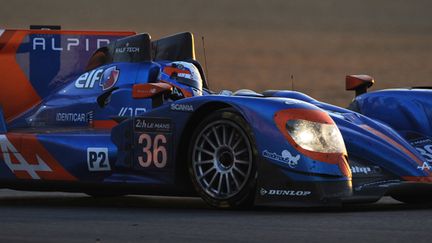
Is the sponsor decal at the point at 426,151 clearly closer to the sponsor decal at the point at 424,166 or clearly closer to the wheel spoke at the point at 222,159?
the sponsor decal at the point at 424,166

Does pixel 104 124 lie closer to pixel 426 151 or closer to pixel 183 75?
pixel 183 75

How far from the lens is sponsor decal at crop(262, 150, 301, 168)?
268 inches

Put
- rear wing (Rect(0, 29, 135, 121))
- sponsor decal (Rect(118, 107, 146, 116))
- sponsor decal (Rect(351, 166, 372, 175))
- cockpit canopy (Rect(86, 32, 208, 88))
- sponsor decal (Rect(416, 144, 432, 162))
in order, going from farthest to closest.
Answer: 1. rear wing (Rect(0, 29, 135, 121))
2. cockpit canopy (Rect(86, 32, 208, 88))
3. sponsor decal (Rect(118, 107, 146, 116))
4. sponsor decal (Rect(416, 144, 432, 162))
5. sponsor decal (Rect(351, 166, 372, 175))

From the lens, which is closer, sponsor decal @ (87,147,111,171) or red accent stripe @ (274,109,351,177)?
red accent stripe @ (274,109,351,177)

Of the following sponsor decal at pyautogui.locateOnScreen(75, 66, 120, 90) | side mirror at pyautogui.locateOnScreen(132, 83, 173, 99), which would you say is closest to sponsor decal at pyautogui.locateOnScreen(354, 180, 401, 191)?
side mirror at pyautogui.locateOnScreen(132, 83, 173, 99)

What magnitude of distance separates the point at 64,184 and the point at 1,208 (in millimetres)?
545

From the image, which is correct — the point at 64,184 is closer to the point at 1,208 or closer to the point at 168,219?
the point at 1,208

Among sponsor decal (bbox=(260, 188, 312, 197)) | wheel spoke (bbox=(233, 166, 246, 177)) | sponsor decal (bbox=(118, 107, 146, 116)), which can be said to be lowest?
sponsor decal (bbox=(260, 188, 312, 197))

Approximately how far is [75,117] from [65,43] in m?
0.99

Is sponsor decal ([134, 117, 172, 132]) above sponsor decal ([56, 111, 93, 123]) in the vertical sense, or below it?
above

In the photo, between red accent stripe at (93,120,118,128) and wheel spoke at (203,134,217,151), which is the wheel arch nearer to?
wheel spoke at (203,134,217,151)

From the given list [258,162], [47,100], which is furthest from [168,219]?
[47,100]

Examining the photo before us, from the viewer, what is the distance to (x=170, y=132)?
24.3 feet

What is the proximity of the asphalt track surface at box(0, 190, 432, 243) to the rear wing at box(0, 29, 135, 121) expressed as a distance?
1.48 metres
